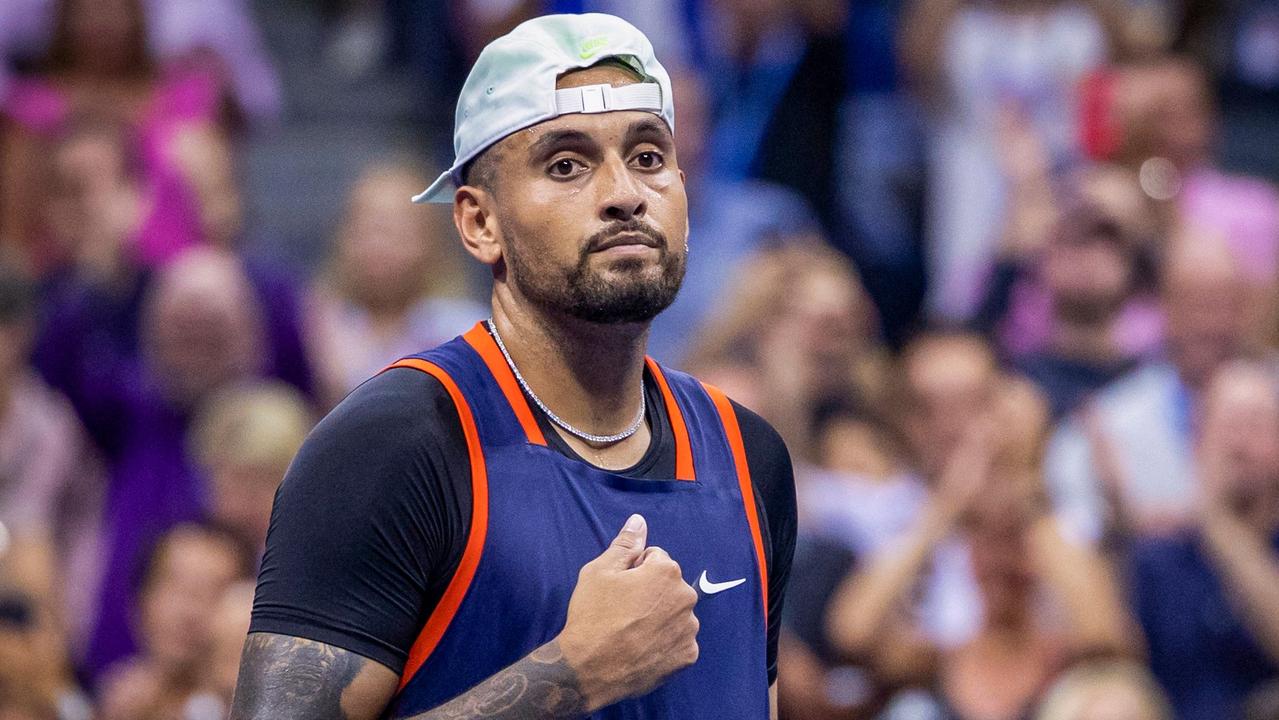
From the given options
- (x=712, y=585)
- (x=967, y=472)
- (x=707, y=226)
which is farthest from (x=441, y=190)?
(x=707, y=226)

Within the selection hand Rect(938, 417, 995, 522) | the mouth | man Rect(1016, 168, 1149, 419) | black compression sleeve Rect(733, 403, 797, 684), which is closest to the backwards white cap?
the mouth

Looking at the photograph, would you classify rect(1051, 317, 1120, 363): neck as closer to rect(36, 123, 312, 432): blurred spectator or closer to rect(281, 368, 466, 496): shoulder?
rect(36, 123, 312, 432): blurred spectator

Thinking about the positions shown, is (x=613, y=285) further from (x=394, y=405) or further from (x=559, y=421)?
(x=394, y=405)

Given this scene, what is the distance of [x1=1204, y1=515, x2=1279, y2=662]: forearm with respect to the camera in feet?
18.5

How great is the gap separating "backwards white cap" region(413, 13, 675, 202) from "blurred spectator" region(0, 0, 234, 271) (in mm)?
4098

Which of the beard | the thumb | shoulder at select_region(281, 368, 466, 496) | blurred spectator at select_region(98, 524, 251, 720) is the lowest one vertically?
blurred spectator at select_region(98, 524, 251, 720)

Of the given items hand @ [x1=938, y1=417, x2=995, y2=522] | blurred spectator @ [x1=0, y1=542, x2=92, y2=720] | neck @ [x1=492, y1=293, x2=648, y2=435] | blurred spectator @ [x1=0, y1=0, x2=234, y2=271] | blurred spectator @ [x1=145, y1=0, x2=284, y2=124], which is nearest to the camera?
neck @ [x1=492, y1=293, x2=648, y2=435]

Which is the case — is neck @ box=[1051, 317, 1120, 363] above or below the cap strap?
below

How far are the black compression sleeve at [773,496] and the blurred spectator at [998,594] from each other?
102 inches

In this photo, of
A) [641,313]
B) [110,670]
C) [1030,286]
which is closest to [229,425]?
[110,670]

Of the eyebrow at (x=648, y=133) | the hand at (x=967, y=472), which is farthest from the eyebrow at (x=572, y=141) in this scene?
the hand at (x=967, y=472)

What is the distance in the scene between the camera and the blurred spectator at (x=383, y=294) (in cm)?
657

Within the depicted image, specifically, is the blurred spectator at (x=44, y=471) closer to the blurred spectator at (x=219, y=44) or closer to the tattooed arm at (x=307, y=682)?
the blurred spectator at (x=219, y=44)

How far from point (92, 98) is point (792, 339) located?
2.74 metres
